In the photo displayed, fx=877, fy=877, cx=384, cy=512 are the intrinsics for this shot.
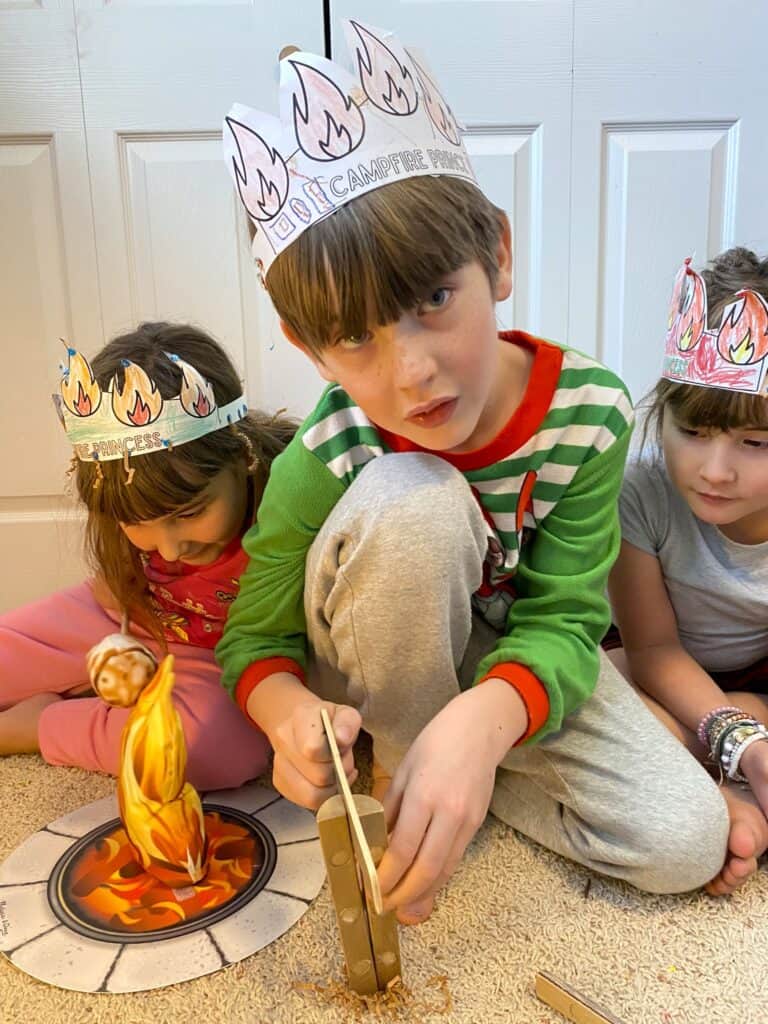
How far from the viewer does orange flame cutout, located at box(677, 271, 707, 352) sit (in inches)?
32.6

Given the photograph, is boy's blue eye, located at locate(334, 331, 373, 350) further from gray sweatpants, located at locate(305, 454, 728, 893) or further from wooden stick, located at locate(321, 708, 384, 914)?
wooden stick, located at locate(321, 708, 384, 914)

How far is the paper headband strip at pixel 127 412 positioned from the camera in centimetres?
82

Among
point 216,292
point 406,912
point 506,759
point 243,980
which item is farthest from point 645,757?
point 216,292

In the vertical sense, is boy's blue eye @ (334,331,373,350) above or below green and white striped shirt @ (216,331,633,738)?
above

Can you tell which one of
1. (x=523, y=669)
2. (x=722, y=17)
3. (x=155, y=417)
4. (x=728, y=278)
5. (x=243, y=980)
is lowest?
(x=243, y=980)

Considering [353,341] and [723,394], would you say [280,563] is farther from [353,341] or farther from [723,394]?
[723,394]

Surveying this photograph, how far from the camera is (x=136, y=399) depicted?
82 cm

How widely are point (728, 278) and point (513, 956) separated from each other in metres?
0.63

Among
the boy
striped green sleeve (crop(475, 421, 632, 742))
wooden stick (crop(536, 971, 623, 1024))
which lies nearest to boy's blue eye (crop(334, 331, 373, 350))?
the boy

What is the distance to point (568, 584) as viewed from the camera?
76 centimetres

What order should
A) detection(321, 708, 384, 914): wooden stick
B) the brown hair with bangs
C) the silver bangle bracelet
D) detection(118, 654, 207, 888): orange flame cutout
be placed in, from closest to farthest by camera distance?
detection(321, 708, 384, 914): wooden stick → the brown hair with bangs → detection(118, 654, 207, 888): orange flame cutout → the silver bangle bracelet

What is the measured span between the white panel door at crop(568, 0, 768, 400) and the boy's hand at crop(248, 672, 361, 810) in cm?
83

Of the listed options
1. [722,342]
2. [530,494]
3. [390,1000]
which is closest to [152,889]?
[390,1000]

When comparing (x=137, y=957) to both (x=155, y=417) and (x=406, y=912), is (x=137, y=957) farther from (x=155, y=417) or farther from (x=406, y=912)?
(x=155, y=417)
